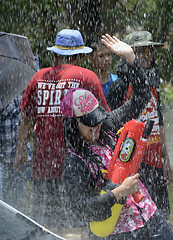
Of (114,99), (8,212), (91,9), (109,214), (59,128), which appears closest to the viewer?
(8,212)

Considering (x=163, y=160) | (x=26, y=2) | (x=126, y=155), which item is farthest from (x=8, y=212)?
(x=26, y=2)

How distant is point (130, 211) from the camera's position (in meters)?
2.63

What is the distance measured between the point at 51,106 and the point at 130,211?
45.0 inches

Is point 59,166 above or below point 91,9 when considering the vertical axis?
below

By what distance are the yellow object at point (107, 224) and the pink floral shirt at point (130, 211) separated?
10cm

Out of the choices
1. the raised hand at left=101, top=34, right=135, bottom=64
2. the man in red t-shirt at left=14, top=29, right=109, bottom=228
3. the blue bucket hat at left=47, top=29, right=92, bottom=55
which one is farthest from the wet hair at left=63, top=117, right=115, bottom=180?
the blue bucket hat at left=47, top=29, right=92, bottom=55

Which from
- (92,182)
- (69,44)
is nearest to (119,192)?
(92,182)

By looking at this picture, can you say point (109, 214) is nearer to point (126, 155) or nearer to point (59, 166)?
point (126, 155)

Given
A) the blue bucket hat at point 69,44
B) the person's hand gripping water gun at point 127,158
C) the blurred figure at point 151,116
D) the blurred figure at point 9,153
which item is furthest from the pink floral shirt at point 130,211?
the blurred figure at point 9,153

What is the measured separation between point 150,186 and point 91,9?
351 centimetres

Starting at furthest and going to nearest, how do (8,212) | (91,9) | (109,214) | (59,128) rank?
1. (91,9)
2. (59,128)
3. (109,214)
4. (8,212)

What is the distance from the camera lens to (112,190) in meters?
2.49

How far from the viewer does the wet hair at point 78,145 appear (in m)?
2.57

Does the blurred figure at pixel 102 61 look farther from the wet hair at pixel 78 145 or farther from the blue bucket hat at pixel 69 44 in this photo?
the wet hair at pixel 78 145
